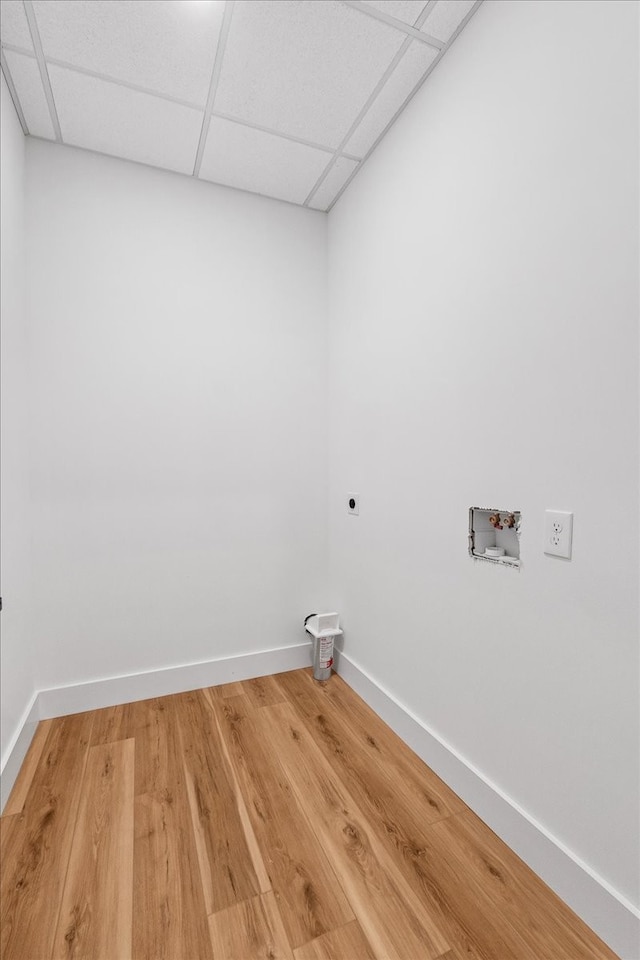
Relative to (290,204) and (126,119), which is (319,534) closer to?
(290,204)

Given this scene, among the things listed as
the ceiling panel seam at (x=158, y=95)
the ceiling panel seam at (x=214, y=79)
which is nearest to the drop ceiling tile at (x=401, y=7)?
the ceiling panel seam at (x=214, y=79)

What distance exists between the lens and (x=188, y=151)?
2002 mm

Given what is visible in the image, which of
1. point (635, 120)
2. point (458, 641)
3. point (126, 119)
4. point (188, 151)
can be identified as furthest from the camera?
point (188, 151)

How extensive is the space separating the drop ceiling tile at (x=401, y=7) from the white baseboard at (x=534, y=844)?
8.09 ft

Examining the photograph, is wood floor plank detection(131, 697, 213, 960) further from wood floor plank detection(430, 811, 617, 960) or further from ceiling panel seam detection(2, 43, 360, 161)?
ceiling panel seam detection(2, 43, 360, 161)

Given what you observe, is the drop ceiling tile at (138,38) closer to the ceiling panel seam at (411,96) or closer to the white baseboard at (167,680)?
the ceiling panel seam at (411,96)


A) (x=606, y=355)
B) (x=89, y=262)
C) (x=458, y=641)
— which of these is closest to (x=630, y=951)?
(x=458, y=641)

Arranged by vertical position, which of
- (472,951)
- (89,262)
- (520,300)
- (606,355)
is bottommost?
(472,951)

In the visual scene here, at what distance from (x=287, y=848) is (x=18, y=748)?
1081 millimetres

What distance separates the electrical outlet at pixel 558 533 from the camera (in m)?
1.11

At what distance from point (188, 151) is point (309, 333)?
3.26 ft

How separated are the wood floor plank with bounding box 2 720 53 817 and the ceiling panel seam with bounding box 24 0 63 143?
2.59m

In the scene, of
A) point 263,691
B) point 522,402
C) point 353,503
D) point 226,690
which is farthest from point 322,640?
point 522,402

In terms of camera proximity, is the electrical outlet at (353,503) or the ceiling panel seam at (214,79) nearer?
the ceiling panel seam at (214,79)
